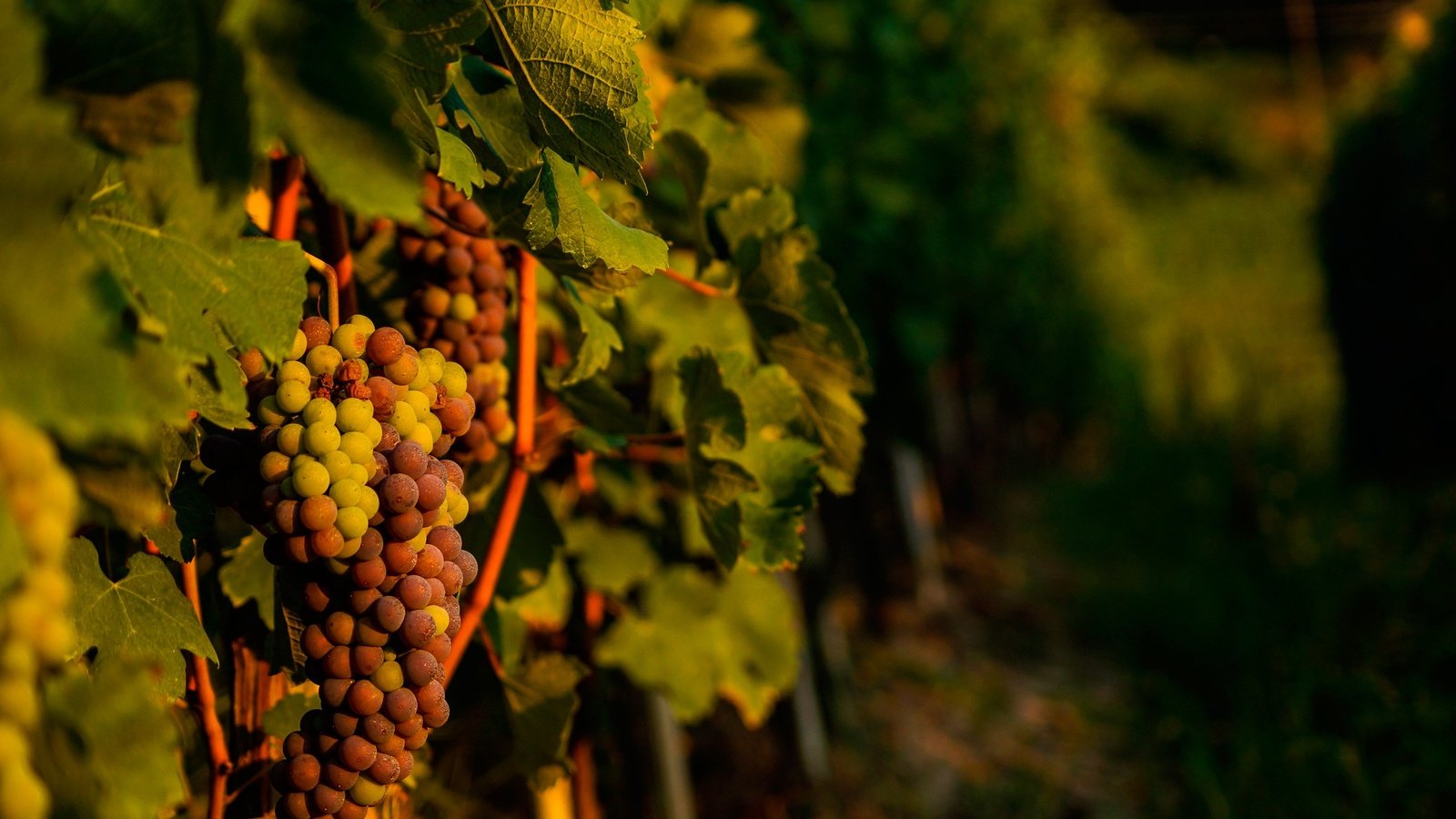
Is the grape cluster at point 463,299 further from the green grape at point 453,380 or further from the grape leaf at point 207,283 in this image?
the grape leaf at point 207,283

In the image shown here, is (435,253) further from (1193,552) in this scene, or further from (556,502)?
(1193,552)

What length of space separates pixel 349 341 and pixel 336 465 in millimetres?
102

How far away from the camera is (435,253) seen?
104 cm

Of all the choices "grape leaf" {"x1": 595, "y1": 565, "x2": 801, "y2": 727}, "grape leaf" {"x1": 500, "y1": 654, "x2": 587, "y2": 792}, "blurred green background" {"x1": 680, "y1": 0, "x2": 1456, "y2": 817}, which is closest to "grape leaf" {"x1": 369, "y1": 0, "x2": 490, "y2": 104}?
"grape leaf" {"x1": 500, "y1": 654, "x2": 587, "y2": 792}

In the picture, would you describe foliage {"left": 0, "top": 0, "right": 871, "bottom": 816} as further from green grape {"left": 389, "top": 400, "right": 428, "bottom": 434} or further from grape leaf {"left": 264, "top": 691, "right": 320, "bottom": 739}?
green grape {"left": 389, "top": 400, "right": 428, "bottom": 434}

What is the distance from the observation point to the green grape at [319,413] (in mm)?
695

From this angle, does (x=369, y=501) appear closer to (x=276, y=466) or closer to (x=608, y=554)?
(x=276, y=466)

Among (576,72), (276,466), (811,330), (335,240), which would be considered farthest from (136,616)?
(811,330)

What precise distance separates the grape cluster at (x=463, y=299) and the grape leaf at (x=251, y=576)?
8.1 inches

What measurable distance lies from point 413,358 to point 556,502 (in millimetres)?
721

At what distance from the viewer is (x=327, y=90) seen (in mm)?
536

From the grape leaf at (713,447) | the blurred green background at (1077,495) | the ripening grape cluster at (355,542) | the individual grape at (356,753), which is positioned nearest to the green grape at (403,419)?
the ripening grape cluster at (355,542)

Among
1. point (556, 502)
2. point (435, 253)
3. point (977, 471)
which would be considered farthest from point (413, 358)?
point (977, 471)

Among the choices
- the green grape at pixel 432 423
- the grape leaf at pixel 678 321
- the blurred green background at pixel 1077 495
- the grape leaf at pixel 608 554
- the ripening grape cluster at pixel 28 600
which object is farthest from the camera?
the blurred green background at pixel 1077 495
